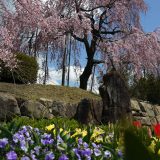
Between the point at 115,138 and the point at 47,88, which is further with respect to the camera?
the point at 47,88

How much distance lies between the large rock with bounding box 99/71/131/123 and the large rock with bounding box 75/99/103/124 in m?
0.27

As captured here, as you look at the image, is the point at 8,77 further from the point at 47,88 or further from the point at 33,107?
the point at 33,107

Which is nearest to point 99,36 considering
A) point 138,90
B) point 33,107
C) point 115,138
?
point 138,90

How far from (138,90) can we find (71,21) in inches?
237

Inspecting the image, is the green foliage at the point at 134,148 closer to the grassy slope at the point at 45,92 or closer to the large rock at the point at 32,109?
the large rock at the point at 32,109

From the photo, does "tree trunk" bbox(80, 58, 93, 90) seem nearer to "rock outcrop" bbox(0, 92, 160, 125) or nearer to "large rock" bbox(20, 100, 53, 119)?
"rock outcrop" bbox(0, 92, 160, 125)

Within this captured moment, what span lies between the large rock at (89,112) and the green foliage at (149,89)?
1309cm

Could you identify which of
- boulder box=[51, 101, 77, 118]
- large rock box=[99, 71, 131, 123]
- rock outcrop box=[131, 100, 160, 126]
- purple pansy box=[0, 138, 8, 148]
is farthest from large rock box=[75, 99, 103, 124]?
purple pansy box=[0, 138, 8, 148]

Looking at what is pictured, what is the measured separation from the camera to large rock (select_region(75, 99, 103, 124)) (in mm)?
10953

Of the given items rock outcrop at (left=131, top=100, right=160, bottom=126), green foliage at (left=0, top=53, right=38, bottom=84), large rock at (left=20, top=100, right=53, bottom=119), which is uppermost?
green foliage at (left=0, top=53, right=38, bottom=84)

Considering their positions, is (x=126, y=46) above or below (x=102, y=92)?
above

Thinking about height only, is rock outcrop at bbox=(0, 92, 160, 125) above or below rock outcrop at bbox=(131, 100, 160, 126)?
below

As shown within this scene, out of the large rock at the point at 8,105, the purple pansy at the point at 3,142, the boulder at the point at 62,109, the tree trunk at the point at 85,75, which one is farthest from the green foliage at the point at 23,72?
the purple pansy at the point at 3,142

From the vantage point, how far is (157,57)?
947 inches
